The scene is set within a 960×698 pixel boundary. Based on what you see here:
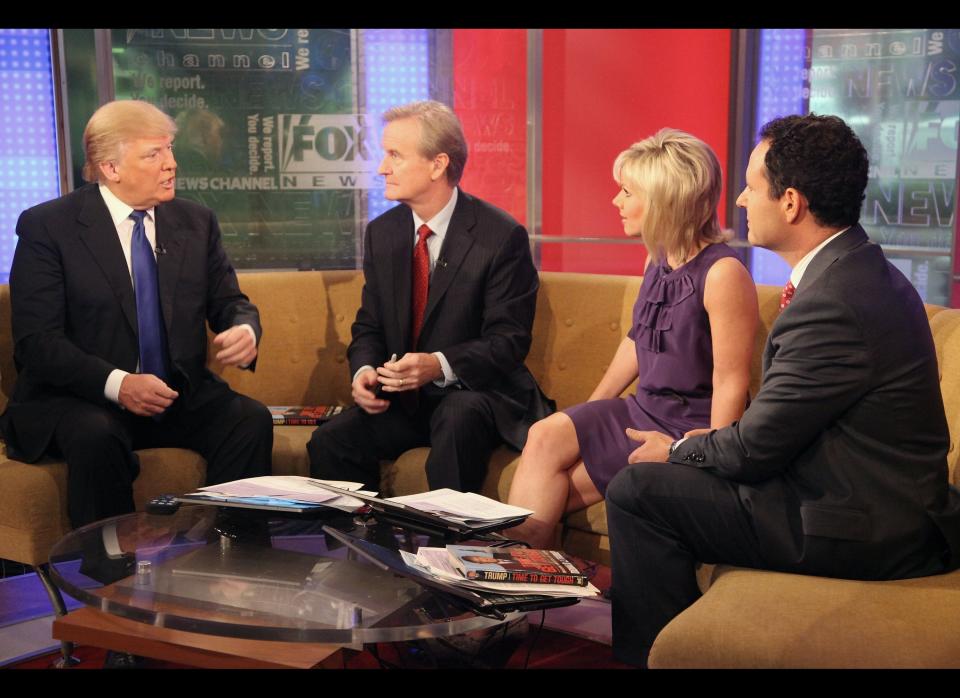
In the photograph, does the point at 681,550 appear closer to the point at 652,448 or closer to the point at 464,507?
the point at 652,448

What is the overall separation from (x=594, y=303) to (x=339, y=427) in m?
0.98

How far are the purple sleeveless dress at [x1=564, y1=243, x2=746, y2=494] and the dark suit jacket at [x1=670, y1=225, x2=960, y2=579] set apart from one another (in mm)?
685

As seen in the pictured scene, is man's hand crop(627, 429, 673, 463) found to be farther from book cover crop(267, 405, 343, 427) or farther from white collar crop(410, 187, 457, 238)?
book cover crop(267, 405, 343, 427)

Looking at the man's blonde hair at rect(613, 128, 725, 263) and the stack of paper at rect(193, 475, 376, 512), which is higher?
the man's blonde hair at rect(613, 128, 725, 263)

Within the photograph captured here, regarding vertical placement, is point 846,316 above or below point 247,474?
above

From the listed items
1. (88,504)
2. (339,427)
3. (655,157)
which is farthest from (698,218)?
(88,504)

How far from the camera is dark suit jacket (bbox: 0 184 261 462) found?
333 cm

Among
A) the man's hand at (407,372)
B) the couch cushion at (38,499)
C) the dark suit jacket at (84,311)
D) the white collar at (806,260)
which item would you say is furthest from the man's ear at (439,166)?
the white collar at (806,260)

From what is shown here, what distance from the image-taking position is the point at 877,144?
5027mm

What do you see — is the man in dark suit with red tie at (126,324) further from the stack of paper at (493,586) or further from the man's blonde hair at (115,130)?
the stack of paper at (493,586)

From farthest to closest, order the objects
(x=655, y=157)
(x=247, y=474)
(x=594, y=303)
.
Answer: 1. (x=594, y=303)
2. (x=247, y=474)
3. (x=655, y=157)

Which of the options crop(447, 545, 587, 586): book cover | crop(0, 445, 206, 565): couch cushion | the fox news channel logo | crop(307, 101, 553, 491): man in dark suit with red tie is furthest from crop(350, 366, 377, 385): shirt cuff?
the fox news channel logo

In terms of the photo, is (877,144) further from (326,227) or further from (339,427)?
(339,427)

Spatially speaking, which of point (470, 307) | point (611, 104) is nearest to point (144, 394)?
point (470, 307)
